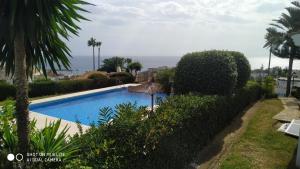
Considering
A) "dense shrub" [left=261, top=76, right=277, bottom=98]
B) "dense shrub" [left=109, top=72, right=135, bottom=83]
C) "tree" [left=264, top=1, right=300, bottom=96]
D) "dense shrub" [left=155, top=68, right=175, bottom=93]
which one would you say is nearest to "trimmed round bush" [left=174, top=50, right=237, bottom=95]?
"dense shrub" [left=155, top=68, right=175, bottom=93]

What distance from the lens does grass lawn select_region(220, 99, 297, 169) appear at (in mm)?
6723

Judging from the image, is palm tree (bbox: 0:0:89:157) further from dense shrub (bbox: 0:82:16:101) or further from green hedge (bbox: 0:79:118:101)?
green hedge (bbox: 0:79:118:101)

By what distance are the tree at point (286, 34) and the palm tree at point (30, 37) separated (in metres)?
23.0

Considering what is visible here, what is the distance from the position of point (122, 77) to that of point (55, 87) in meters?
7.28

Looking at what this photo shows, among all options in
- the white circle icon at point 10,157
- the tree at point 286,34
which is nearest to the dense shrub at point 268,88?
the tree at point 286,34

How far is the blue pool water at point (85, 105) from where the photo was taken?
13.9 metres

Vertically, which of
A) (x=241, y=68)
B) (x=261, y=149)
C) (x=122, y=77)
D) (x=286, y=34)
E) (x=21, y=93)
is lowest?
(x=261, y=149)

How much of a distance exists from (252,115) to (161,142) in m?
8.75

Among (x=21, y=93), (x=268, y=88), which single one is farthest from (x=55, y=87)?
(x=21, y=93)

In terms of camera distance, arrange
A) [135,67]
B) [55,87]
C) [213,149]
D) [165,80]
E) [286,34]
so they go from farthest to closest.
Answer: [135,67]
[286,34]
[165,80]
[55,87]
[213,149]

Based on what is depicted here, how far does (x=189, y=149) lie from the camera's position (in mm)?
6684

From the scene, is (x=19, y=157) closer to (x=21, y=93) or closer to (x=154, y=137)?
(x=21, y=93)

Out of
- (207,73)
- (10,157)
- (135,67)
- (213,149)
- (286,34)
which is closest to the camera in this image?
(10,157)

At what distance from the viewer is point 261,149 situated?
7801mm
